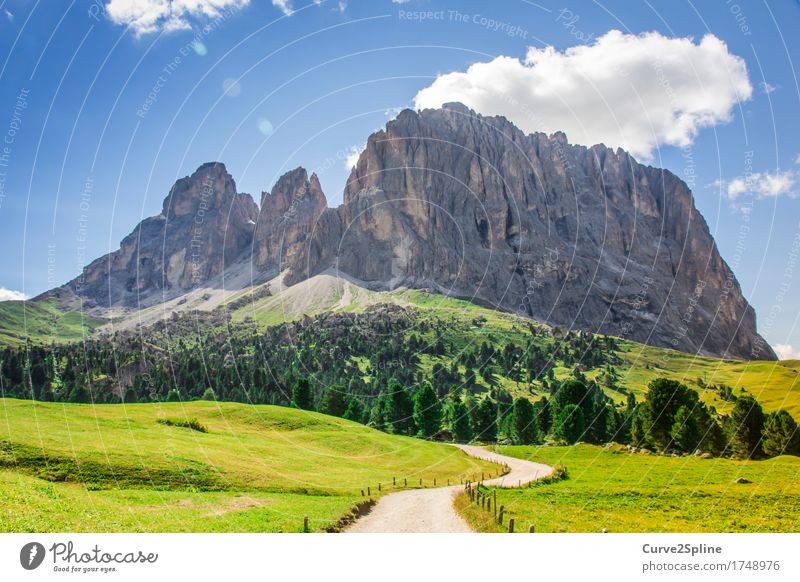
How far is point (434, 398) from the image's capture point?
94.9m

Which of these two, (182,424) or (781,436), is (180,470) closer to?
(182,424)

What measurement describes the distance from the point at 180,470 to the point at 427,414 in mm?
61467

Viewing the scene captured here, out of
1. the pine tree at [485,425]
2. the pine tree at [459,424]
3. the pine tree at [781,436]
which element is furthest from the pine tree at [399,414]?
the pine tree at [781,436]

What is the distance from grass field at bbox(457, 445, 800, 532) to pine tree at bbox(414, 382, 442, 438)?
41182mm

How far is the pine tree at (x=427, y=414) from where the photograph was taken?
303ft

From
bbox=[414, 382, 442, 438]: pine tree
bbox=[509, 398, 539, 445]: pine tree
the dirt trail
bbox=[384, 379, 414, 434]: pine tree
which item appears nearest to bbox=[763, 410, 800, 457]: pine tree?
bbox=[509, 398, 539, 445]: pine tree

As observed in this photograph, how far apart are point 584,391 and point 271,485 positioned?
74597 millimetres

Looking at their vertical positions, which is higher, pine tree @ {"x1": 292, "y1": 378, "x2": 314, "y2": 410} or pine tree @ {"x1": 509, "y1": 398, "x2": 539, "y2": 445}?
pine tree @ {"x1": 292, "y1": 378, "x2": 314, "y2": 410}
